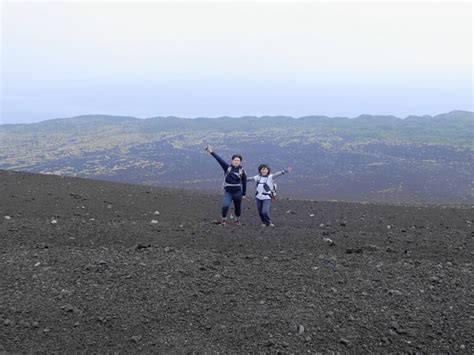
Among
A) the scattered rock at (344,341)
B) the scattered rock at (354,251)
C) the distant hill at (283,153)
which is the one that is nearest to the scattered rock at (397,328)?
the scattered rock at (344,341)

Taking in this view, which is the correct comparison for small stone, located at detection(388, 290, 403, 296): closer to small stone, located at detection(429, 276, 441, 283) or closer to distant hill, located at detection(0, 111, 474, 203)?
small stone, located at detection(429, 276, 441, 283)

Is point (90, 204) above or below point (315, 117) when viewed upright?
below

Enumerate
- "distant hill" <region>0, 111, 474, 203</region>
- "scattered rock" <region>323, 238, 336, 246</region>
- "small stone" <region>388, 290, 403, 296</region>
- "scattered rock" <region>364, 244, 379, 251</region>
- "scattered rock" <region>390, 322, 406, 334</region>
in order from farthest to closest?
1. "distant hill" <region>0, 111, 474, 203</region>
2. "scattered rock" <region>323, 238, 336, 246</region>
3. "scattered rock" <region>364, 244, 379, 251</region>
4. "small stone" <region>388, 290, 403, 296</region>
5. "scattered rock" <region>390, 322, 406, 334</region>

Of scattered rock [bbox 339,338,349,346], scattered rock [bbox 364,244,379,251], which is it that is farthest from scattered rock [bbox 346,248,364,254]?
scattered rock [bbox 339,338,349,346]

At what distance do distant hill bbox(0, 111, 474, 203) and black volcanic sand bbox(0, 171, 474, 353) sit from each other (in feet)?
65.2

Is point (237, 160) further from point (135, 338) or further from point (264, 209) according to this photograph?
point (135, 338)

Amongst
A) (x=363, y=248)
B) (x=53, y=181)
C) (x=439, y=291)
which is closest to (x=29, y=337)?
(x=439, y=291)

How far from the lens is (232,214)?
12.7m

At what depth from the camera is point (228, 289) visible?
5.77 meters

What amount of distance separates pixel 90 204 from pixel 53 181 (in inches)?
155

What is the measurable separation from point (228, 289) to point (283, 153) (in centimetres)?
3998

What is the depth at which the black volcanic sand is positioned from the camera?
4785 millimetres

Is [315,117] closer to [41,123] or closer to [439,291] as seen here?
[41,123]

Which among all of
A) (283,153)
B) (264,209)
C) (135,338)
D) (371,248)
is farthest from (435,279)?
(283,153)
